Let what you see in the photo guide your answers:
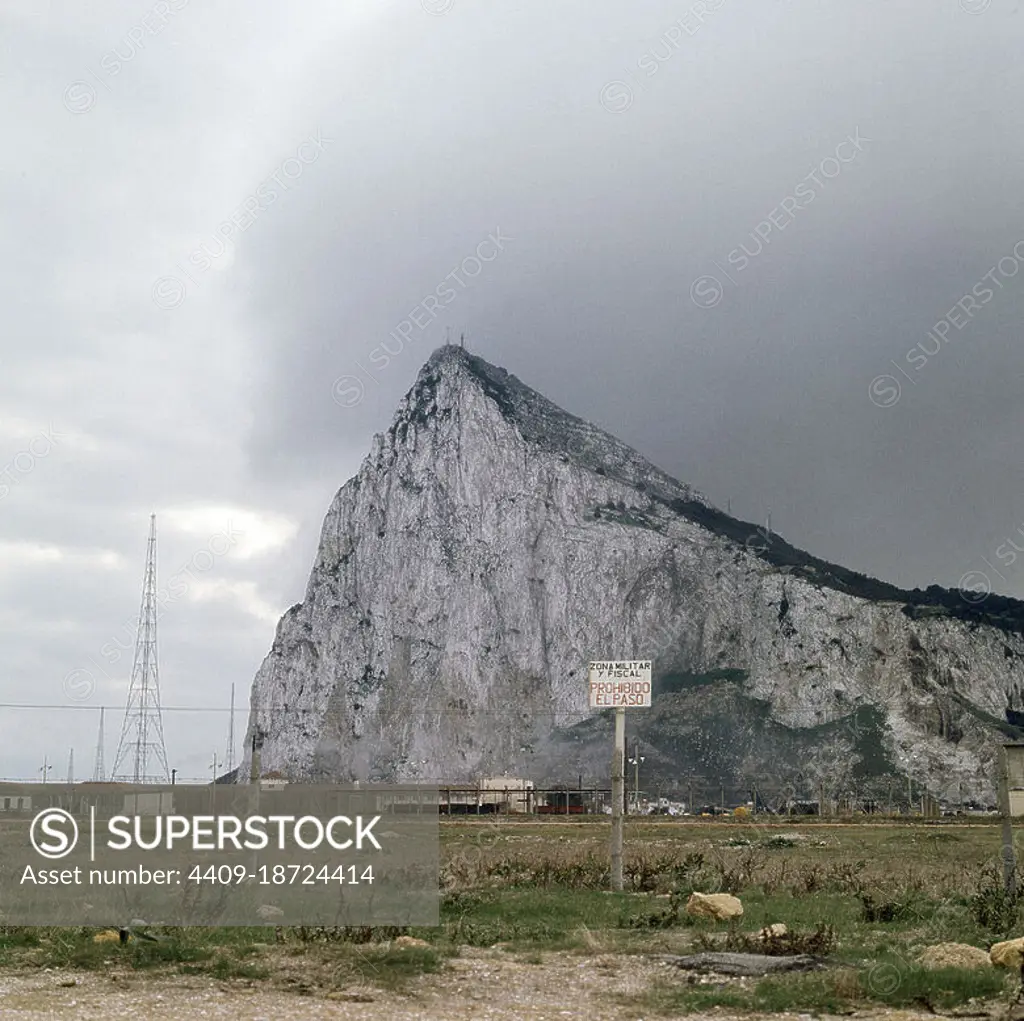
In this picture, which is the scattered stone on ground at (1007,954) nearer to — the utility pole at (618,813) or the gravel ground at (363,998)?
the gravel ground at (363,998)

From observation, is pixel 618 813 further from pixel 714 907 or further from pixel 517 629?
pixel 517 629

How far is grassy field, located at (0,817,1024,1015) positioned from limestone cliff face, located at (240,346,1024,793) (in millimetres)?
144435

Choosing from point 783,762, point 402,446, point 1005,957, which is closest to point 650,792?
point 783,762

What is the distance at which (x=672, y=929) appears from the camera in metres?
14.4

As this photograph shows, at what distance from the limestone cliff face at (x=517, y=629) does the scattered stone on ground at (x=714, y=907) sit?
149153 mm

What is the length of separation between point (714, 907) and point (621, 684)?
600cm

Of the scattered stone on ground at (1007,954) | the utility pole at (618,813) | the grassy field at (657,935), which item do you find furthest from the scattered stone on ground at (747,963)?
the utility pole at (618,813)

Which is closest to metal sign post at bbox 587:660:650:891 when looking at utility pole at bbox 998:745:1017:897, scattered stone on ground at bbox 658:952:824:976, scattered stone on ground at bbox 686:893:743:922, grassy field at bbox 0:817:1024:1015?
grassy field at bbox 0:817:1024:1015

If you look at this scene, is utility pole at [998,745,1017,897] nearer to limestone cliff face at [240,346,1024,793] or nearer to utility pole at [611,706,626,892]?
utility pole at [611,706,626,892]

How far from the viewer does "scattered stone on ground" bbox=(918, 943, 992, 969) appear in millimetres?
11062

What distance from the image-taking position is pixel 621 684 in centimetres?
2042

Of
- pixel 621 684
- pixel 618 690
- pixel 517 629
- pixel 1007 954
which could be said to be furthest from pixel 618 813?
pixel 517 629

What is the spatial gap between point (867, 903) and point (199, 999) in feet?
30.9

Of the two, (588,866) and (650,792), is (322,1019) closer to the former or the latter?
(588,866)
